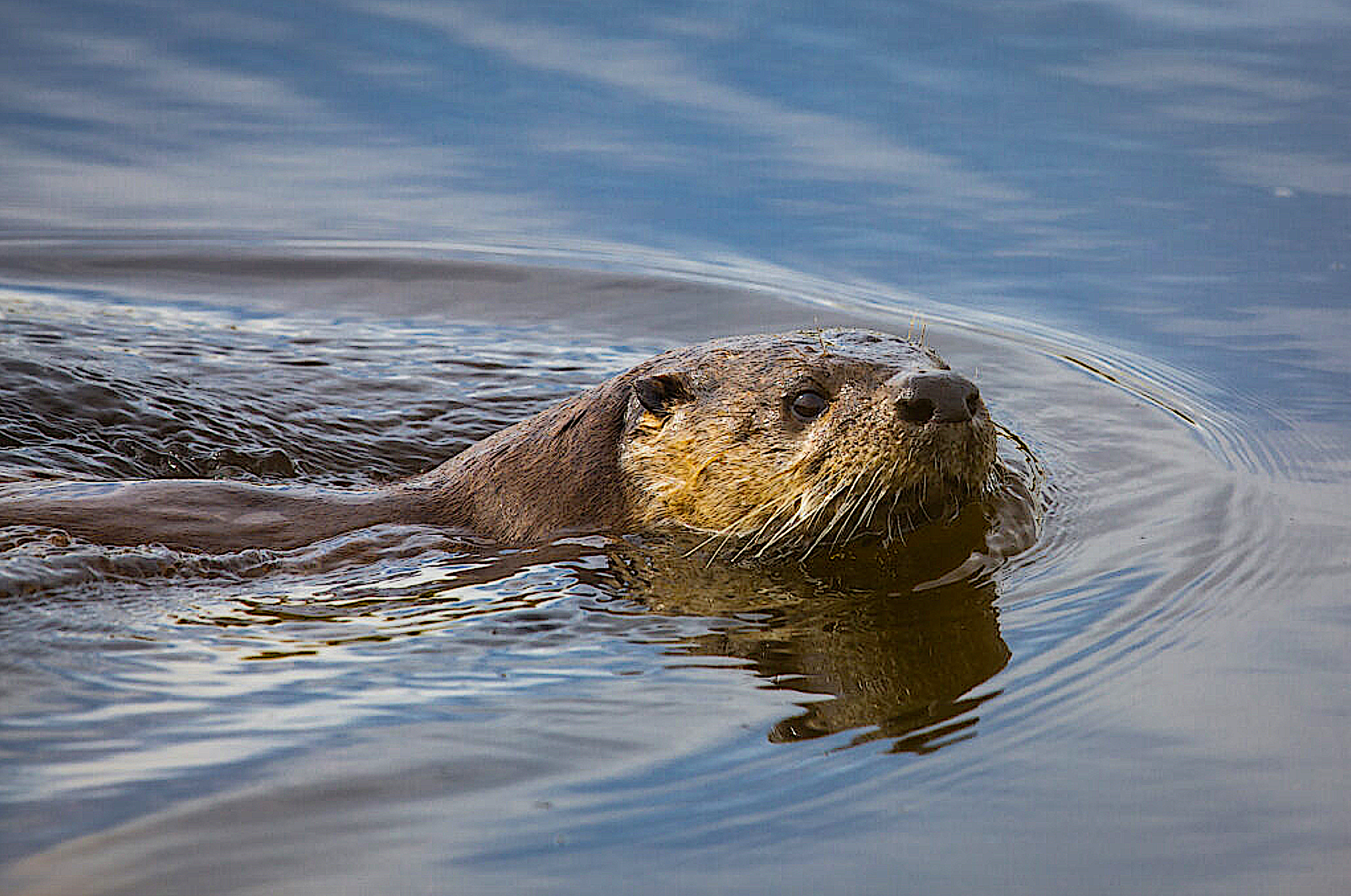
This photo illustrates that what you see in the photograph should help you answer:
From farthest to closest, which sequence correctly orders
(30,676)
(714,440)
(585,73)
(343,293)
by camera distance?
1. (585,73)
2. (343,293)
3. (714,440)
4. (30,676)

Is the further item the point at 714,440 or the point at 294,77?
the point at 294,77

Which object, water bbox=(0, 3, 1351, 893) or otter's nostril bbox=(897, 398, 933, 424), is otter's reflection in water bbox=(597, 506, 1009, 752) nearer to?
water bbox=(0, 3, 1351, 893)

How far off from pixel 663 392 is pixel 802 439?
0.41 metres

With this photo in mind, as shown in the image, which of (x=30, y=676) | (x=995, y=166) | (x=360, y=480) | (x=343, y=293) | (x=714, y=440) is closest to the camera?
(x=30, y=676)

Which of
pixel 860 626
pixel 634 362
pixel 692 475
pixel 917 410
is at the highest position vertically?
pixel 917 410

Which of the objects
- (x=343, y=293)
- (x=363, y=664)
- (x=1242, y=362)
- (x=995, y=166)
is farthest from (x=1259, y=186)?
(x=363, y=664)

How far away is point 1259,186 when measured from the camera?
716 cm

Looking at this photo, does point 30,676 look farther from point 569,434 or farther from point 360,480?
point 360,480

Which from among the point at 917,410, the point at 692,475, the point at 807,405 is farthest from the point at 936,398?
the point at 692,475

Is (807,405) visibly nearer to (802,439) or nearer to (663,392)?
(802,439)

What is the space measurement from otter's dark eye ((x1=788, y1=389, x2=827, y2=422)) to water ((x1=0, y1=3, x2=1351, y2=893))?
399mm

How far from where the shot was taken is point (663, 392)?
4324 mm

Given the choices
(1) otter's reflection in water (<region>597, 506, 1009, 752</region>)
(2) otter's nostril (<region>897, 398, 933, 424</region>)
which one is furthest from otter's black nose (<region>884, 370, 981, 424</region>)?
(1) otter's reflection in water (<region>597, 506, 1009, 752</region>)

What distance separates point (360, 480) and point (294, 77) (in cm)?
405
